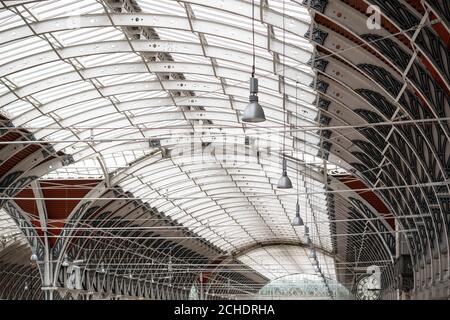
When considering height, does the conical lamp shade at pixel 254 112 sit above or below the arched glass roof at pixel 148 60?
below

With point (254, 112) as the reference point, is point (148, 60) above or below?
above

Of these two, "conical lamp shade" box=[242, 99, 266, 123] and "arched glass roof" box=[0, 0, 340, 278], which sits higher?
"arched glass roof" box=[0, 0, 340, 278]

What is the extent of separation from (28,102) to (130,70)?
22.1 ft

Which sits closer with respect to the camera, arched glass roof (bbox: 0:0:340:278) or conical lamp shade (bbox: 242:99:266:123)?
conical lamp shade (bbox: 242:99:266:123)

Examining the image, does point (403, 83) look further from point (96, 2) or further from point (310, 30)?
point (96, 2)

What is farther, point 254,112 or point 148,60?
point 148,60

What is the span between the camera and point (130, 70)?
4203 cm

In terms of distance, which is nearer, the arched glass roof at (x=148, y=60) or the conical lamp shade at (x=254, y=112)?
the conical lamp shade at (x=254, y=112)
